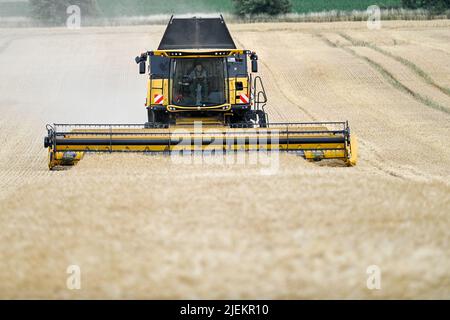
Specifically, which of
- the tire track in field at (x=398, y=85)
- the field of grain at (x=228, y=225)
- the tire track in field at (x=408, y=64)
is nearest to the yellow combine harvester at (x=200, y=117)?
the field of grain at (x=228, y=225)

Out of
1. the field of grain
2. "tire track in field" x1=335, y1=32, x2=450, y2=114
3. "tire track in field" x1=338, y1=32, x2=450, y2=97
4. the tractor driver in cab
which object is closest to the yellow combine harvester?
the tractor driver in cab

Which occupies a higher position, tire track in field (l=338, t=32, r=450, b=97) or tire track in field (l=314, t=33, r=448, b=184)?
tire track in field (l=338, t=32, r=450, b=97)

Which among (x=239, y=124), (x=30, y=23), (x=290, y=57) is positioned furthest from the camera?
(x=30, y=23)

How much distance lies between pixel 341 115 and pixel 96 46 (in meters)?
17.4

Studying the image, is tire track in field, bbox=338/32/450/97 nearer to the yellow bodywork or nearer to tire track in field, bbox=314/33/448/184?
tire track in field, bbox=314/33/448/184

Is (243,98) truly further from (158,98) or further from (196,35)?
(196,35)

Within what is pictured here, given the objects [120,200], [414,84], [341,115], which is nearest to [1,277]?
[120,200]

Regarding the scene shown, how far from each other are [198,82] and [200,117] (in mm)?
649

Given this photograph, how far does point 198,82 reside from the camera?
15.5 meters

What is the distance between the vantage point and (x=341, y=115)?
22828 mm

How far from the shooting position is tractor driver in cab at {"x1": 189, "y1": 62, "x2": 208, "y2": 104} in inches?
606

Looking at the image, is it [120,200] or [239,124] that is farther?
[239,124]

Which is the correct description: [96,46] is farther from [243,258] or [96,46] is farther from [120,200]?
[243,258]

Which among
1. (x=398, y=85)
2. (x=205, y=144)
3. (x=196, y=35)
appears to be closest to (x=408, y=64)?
(x=398, y=85)
